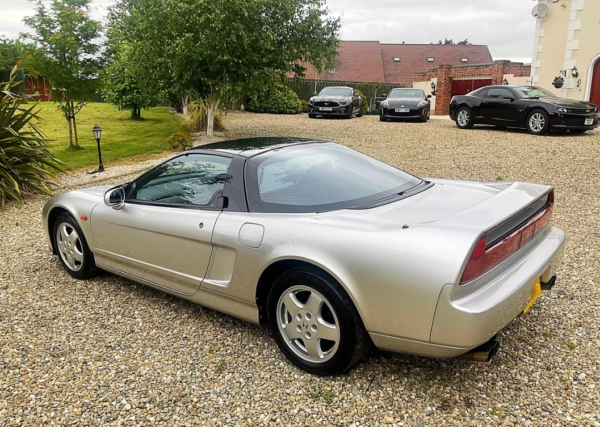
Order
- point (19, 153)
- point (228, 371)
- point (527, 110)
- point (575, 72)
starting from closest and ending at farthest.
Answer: point (228, 371) < point (19, 153) < point (527, 110) < point (575, 72)

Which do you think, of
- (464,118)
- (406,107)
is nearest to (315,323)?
(464,118)

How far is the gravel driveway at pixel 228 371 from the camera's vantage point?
2459 millimetres

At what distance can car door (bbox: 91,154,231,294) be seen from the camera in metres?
3.15

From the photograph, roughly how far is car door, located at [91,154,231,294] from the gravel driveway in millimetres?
356

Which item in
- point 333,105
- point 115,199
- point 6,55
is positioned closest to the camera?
point 115,199

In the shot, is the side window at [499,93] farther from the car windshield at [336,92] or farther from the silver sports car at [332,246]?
the silver sports car at [332,246]

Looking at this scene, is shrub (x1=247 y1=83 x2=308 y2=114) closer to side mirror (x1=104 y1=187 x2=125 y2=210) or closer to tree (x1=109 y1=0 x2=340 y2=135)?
tree (x1=109 y1=0 x2=340 y2=135)

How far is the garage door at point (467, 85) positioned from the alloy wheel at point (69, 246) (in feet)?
79.9

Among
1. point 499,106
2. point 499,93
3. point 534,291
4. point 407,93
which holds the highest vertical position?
point 407,93

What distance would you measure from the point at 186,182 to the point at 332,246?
144 cm

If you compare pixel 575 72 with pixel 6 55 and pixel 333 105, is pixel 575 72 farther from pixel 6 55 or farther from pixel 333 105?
pixel 6 55

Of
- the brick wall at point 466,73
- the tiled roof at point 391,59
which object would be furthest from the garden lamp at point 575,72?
the tiled roof at point 391,59

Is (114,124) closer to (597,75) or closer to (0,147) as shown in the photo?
(0,147)

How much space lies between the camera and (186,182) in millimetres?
3469
